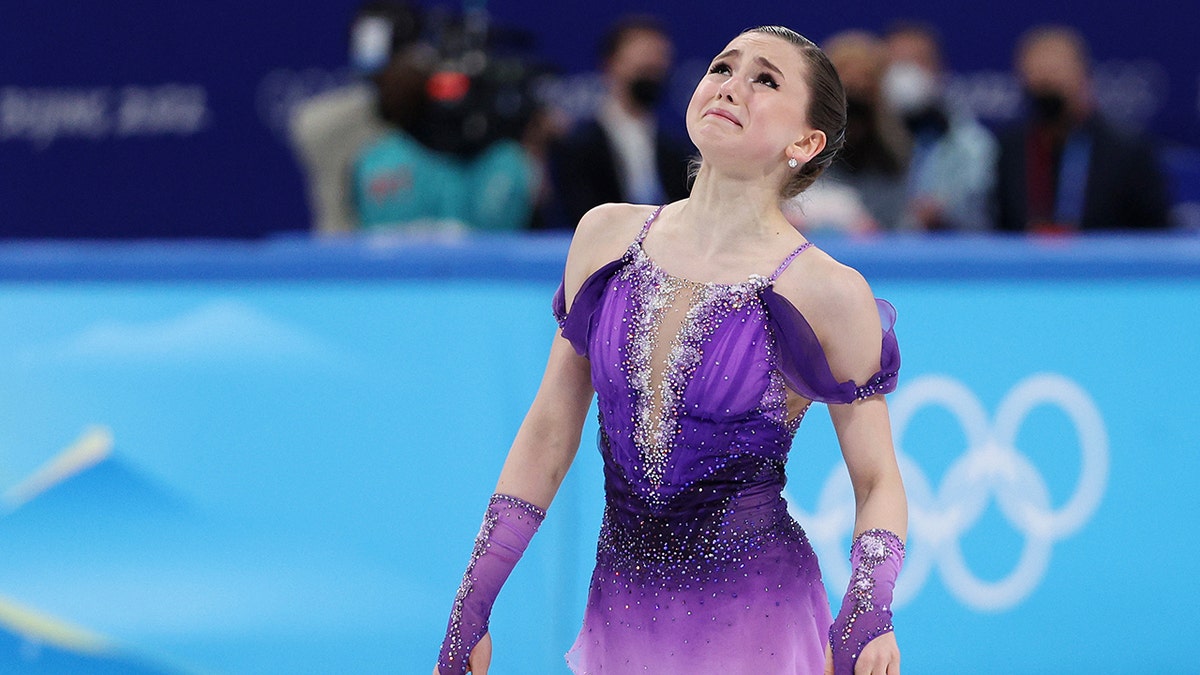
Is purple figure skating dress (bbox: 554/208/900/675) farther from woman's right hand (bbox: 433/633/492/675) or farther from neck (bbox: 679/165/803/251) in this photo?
woman's right hand (bbox: 433/633/492/675)

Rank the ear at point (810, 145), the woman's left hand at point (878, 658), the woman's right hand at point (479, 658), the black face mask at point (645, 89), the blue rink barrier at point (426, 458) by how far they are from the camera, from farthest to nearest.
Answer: the black face mask at point (645, 89) → the blue rink barrier at point (426, 458) → the woman's right hand at point (479, 658) → the ear at point (810, 145) → the woman's left hand at point (878, 658)

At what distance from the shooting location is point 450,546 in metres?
4.09

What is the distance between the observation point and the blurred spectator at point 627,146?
643 cm

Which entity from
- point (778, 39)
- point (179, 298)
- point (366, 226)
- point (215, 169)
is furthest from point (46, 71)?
point (778, 39)

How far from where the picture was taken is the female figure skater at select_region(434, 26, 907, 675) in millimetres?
2432

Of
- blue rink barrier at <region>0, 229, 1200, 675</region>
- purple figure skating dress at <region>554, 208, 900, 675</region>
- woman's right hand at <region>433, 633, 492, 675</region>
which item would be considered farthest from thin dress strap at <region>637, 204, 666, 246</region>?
blue rink barrier at <region>0, 229, 1200, 675</region>

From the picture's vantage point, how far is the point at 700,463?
2.49m

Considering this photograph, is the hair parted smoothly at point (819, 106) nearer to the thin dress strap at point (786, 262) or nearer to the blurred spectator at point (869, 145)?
the thin dress strap at point (786, 262)

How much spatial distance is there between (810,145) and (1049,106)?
4.43 metres

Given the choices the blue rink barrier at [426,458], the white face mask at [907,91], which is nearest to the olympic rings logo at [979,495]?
the blue rink barrier at [426,458]

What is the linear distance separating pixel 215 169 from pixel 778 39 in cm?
709

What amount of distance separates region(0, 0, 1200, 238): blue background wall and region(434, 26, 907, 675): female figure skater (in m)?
6.45

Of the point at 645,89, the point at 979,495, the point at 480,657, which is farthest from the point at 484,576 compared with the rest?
the point at 645,89

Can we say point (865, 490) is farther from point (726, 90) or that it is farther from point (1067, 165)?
point (1067, 165)
